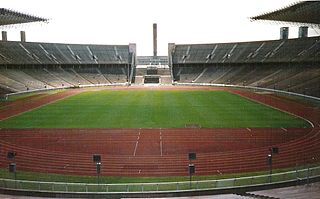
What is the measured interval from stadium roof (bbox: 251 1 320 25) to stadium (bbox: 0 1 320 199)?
152 mm

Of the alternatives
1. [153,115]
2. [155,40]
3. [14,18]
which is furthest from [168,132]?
[155,40]

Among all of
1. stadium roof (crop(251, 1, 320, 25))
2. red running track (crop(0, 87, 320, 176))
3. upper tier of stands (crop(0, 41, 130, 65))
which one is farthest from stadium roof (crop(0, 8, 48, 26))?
stadium roof (crop(251, 1, 320, 25))

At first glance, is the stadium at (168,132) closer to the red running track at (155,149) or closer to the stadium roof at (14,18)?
the red running track at (155,149)

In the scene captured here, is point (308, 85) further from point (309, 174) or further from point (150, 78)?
point (150, 78)

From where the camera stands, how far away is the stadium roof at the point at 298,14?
43281 millimetres

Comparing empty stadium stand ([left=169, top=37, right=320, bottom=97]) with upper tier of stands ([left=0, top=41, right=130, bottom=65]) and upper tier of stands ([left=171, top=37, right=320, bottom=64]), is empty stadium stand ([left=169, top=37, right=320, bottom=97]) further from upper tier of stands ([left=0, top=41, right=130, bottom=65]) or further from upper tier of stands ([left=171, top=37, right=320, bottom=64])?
upper tier of stands ([left=0, top=41, right=130, bottom=65])

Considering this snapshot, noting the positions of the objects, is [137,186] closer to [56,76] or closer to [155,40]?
[56,76]

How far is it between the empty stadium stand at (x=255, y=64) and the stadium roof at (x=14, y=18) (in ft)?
116

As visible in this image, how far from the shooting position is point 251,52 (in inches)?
3024

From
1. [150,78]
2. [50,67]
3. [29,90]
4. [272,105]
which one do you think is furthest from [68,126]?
[150,78]

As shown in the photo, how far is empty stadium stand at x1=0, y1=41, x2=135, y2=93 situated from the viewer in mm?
62566

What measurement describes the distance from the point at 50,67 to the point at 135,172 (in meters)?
61.8

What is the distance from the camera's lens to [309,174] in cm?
1511

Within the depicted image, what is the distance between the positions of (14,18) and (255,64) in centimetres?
4629
